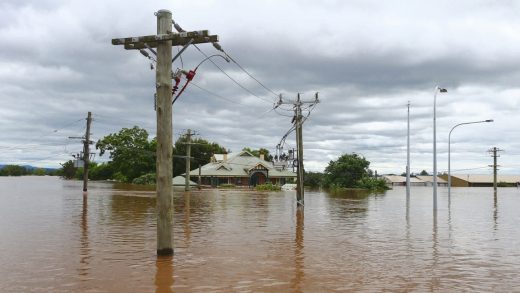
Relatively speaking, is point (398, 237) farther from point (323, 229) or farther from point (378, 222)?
point (378, 222)

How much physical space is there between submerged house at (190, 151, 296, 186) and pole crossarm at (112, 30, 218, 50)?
217 feet

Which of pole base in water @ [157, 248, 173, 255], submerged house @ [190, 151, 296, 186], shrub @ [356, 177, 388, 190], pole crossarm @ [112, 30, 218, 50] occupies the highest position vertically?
pole crossarm @ [112, 30, 218, 50]

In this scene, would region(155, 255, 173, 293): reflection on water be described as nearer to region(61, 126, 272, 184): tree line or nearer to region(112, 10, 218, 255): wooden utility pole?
region(112, 10, 218, 255): wooden utility pole

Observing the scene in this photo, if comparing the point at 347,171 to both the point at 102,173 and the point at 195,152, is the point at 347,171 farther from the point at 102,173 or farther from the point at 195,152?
the point at 102,173

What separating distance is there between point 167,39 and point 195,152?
98971 mm

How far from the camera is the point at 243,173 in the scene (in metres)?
81.7

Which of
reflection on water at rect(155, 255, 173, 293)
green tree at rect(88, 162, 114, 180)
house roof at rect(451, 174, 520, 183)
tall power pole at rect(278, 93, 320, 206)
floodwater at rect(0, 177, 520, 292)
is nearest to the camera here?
reflection on water at rect(155, 255, 173, 293)

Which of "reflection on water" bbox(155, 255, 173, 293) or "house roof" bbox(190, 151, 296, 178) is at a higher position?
"house roof" bbox(190, 151, 296, 178)

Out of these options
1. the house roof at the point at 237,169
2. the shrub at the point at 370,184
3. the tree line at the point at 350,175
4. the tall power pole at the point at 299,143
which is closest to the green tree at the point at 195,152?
the house roof at the point at 237,169

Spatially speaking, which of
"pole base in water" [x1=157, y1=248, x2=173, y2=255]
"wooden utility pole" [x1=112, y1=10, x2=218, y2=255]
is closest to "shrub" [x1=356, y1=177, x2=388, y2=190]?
"pole base in water" [x1=157, y1=248, x2=173, y2=255]

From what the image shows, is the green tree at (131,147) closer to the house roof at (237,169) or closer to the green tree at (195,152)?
the green tree at (195,152)

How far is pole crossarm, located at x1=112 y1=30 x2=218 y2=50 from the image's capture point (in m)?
11.9

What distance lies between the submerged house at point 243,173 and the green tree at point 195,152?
15.3 metres

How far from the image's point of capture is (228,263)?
11906 mm
